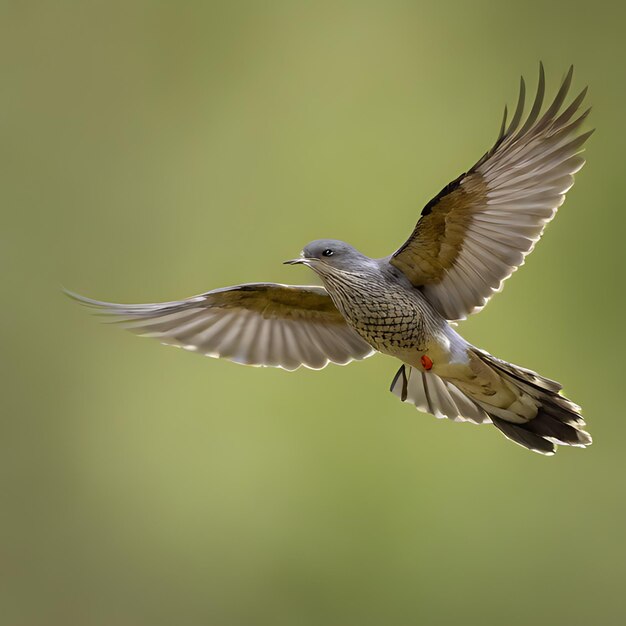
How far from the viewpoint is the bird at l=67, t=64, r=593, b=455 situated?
3695 millimetres

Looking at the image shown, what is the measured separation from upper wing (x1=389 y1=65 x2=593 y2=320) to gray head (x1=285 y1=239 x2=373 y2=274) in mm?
191

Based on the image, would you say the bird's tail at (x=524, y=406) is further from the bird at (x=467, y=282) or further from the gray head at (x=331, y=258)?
the gray head at (x=331, y=258)

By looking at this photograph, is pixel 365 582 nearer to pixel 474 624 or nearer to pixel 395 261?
pixel 474 624

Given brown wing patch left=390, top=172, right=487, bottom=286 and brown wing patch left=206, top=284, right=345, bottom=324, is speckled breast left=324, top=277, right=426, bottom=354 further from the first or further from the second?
brown wing patch left=206, top=284, right=345, bottom=324

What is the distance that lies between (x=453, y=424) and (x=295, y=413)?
4.02 ft

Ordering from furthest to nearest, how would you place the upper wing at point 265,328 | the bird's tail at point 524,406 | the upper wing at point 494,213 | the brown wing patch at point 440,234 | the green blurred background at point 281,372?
1. the green blurred background at point 281,372
2. the upper wing at point 265,328
3. the bird's tail at point 524,406
4. the brown wing patch at point 440,234
5. the upper wing at point 494,213

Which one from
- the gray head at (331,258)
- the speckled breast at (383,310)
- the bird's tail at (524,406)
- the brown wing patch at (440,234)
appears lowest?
the bird's tail at (524,406)

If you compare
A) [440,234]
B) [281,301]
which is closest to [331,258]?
[440,234]

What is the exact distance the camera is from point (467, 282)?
13.0ft

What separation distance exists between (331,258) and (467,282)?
0.52m

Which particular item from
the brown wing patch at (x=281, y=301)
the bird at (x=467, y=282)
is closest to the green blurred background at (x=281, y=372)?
the brown wing patch at (x=281, y=301)

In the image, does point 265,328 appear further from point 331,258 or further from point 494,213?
point 494,213

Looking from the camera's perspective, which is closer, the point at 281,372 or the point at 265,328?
the point at 265,328

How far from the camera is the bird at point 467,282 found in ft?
12.1
